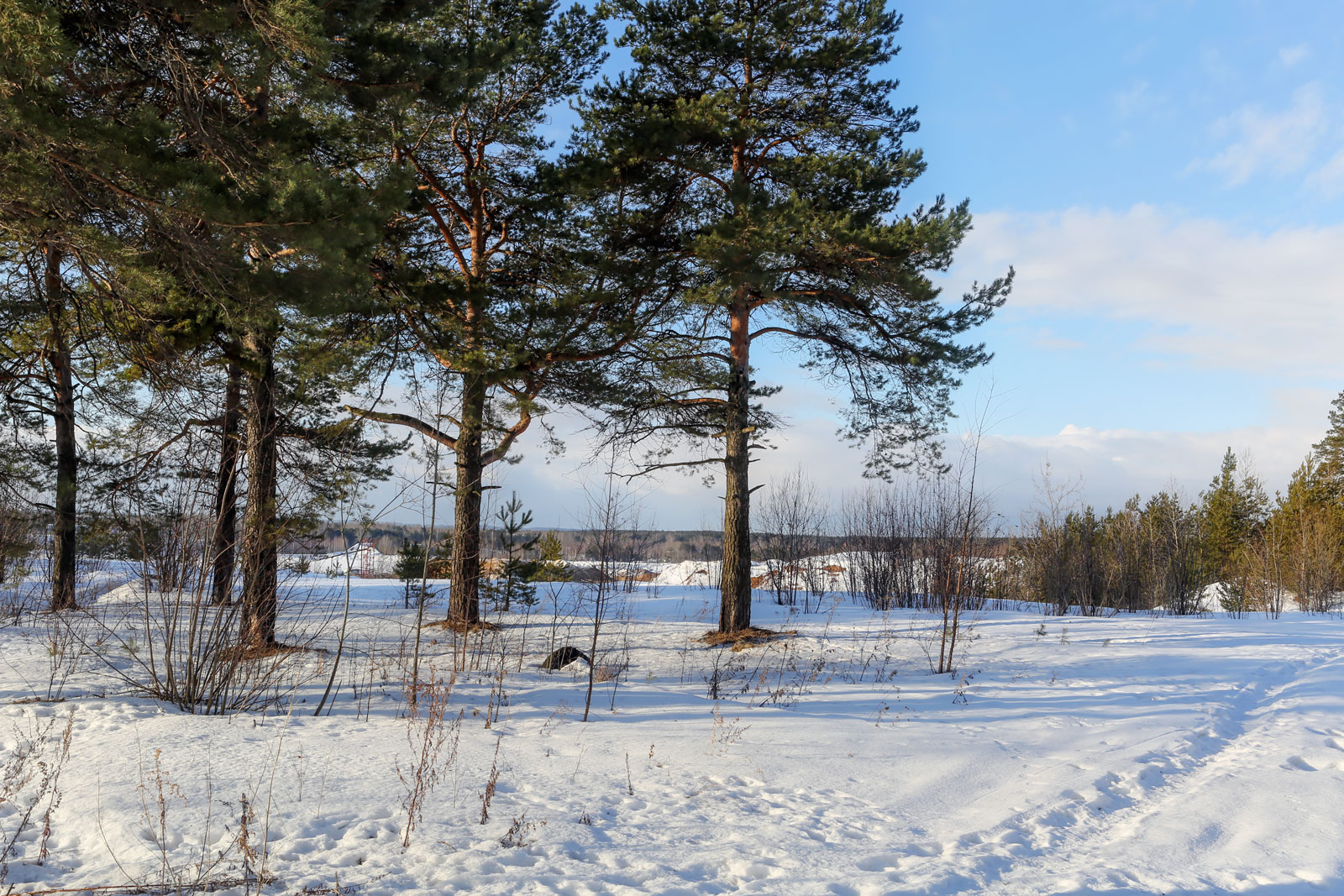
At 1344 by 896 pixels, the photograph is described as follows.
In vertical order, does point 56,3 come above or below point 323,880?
above

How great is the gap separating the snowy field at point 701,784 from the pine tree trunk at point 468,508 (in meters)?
2.60

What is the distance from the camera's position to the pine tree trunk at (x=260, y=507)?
669cm

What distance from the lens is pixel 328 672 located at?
8.74 m

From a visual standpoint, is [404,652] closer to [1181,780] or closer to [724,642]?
[724,642]

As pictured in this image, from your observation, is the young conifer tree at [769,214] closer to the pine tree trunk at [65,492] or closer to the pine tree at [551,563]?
the pine tree at [551,563]

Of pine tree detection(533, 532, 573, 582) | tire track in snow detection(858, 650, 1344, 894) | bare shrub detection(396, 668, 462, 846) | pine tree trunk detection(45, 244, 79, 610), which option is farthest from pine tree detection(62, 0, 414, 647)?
pine tree detection(533, 532, 573, 582)

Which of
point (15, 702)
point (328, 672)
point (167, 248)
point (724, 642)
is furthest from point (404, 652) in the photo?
point (167, 248)

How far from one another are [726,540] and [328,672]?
19.5ft

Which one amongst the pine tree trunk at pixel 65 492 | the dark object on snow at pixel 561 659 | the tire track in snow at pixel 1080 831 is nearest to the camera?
the tire track in snow at pixel 1080 831

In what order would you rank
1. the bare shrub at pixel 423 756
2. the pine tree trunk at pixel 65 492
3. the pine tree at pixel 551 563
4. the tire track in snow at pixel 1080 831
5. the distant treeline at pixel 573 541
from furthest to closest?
the pine tree at pixel 551 563 < the pine tree trunk at pixel 65 492 < the distant treeline at pixel 573 541 < the bare shrub at pixel 423 756 < the tire track in snow at pixel 1080 831

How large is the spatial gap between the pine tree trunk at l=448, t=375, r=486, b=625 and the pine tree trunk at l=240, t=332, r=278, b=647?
107 inches

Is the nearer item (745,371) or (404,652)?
(404,652)

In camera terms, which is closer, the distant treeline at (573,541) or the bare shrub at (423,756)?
Result: the bare shrub at (423,756)

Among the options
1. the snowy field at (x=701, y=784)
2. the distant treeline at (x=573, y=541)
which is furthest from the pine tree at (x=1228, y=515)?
the snowy field at (x=701, y=784)
